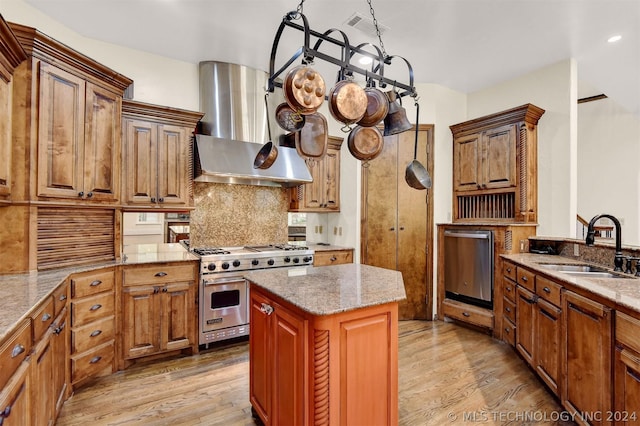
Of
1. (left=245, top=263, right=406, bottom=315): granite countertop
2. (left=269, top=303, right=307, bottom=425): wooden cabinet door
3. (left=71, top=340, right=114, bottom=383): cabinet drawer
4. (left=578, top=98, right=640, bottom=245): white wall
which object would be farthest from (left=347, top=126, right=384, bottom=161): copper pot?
(left=578, top=98, right=640, bottom=245): white wall

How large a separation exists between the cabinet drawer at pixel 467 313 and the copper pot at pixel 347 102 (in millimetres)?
2880

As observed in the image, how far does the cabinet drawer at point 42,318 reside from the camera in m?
1.52

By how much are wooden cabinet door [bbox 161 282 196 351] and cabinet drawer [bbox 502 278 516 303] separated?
2.93 meters

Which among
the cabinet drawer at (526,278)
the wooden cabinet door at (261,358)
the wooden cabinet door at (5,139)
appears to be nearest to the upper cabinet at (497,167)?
the cabinet drawer at (526,278)

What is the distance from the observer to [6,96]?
202 cm

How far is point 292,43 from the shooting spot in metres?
3.11

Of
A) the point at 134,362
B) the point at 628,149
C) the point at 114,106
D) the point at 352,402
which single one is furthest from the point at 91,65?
the point at 628,149

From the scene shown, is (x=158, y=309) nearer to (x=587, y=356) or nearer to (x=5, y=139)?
(x=5, y=139)

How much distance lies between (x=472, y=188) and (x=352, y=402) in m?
3.16

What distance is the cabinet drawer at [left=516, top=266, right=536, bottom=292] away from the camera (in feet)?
8.46

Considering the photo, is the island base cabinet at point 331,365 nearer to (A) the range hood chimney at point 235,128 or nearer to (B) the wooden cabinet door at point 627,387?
(B) the wooden cabinet door at point 627,387

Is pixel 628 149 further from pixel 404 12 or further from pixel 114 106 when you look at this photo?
pixel 114 106

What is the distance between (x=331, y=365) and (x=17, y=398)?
127 cm

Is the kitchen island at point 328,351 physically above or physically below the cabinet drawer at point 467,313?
above
